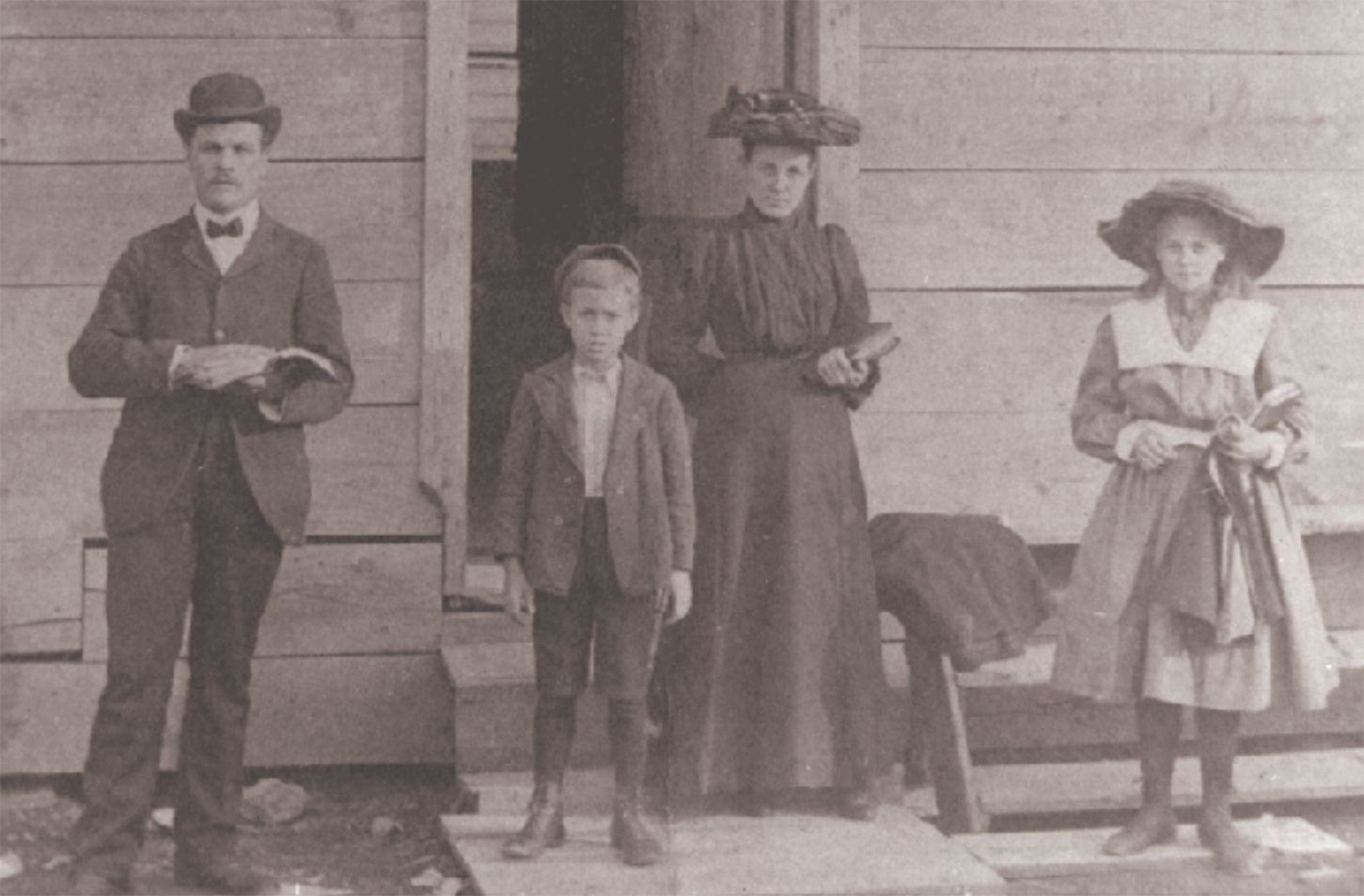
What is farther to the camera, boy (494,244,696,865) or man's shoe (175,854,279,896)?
boy (494,244,696,865)

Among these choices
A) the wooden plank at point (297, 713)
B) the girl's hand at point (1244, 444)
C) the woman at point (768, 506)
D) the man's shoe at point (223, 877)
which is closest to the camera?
the man's shoe at point (223, 877)

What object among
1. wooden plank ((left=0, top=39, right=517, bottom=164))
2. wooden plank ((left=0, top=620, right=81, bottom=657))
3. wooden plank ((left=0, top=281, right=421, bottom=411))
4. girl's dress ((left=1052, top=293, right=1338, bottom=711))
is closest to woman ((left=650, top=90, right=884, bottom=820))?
girl's dress ((left=1052, top=293, right=1338, bottom=711))

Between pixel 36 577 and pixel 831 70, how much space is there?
8.52 ft

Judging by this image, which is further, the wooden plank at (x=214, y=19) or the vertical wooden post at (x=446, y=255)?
the vertical wooden post at (x=446, y=255)

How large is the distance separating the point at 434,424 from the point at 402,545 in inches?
13.9

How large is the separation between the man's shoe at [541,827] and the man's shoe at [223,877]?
56 cm

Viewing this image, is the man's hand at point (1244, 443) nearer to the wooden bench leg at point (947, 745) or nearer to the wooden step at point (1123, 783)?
the wooden bench leg at point (947, 745)

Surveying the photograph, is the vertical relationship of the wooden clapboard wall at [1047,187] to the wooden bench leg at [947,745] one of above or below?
above

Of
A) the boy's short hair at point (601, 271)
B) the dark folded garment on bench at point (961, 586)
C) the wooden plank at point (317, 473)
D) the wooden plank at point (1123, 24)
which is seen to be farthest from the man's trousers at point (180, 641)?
the wooden plank at point (1123, 24)

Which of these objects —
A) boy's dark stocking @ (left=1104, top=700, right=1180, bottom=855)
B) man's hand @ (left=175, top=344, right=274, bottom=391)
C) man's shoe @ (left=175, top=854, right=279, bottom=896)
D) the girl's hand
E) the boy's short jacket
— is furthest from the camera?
boy's dark stocking @ (left=1104, top=700, right=1180, bottom=855)

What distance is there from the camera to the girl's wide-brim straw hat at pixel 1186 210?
4980 mm

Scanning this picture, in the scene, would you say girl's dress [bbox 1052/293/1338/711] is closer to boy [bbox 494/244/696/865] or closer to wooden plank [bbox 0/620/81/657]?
boy [bbox 494/244/696/865]

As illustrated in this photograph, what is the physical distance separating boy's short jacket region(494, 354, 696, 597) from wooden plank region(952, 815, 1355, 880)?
1089 millimetres

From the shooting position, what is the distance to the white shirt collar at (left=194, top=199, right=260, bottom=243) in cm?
452
